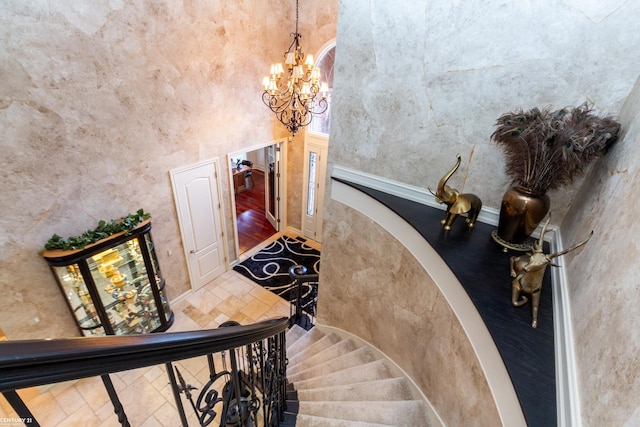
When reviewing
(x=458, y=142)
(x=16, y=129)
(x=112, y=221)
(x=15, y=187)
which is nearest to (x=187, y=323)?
(x=112, y=221)

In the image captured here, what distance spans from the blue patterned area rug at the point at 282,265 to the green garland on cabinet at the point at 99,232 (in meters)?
2.44

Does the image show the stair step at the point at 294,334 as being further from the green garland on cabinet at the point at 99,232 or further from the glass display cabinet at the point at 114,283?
the green garland on cabinet at the point at 99,232

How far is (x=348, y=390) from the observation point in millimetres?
2471

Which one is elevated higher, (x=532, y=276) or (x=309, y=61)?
(x=309, y=61)

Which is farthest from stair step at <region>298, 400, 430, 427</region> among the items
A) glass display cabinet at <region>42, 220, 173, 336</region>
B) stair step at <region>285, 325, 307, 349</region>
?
glass display cabinet at <region>42, 220, 173, 336</region>

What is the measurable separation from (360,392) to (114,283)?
10.9 ft

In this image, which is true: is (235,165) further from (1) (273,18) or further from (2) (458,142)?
(2) (458,142)

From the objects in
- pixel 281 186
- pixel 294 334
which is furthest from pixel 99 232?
pixel 281 186

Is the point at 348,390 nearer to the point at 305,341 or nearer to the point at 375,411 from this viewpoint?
the point at 375,411

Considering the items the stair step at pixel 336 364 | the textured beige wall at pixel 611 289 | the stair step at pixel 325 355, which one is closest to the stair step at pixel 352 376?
the stair step at pixel 336 364

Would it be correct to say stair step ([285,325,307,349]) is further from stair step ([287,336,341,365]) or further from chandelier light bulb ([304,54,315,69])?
chandelier light bulb ([304,54,315,69])

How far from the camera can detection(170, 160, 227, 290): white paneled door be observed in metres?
4.48

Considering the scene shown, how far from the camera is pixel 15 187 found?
9.47ft

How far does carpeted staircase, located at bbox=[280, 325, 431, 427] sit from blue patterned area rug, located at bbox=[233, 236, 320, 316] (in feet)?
5.16
